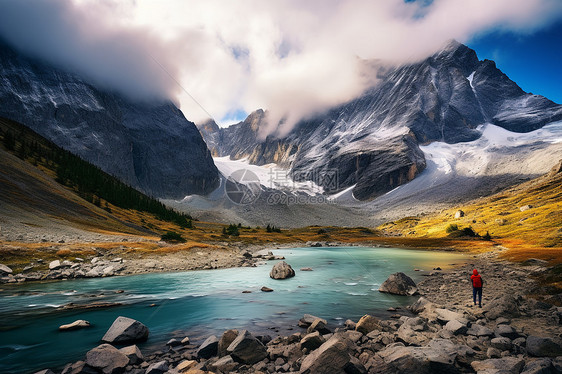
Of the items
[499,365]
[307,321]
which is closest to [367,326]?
[307,321]

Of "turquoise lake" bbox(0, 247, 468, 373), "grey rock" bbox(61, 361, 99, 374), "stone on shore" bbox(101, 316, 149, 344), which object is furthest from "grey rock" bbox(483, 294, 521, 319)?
"grey rock" bbox(61, 361, 99, 374)

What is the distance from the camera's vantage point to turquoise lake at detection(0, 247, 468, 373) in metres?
14.7

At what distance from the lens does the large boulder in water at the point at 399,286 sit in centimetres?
2564

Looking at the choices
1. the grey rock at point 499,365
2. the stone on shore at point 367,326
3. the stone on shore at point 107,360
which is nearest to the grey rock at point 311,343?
the stone on shore at point 367,326

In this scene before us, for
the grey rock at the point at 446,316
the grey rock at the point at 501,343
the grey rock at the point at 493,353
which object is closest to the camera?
the grey rock at the point at 493,353

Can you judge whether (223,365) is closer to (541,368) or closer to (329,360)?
(329,360)

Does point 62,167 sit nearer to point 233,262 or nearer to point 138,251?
point 138,251

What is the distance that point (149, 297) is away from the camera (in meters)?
25.6

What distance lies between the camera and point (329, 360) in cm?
1009

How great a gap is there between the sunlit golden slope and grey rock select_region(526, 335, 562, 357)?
1619 inches

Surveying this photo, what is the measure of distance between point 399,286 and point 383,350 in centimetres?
1577

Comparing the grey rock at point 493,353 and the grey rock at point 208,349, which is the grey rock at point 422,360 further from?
the grey rock at point 208,349

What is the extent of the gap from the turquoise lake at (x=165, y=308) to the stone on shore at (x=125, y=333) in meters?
0.57

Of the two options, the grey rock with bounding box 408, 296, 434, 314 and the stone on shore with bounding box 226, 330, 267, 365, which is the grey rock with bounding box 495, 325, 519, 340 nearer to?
the grey rock with bounding box 408, 296, 434, 314
